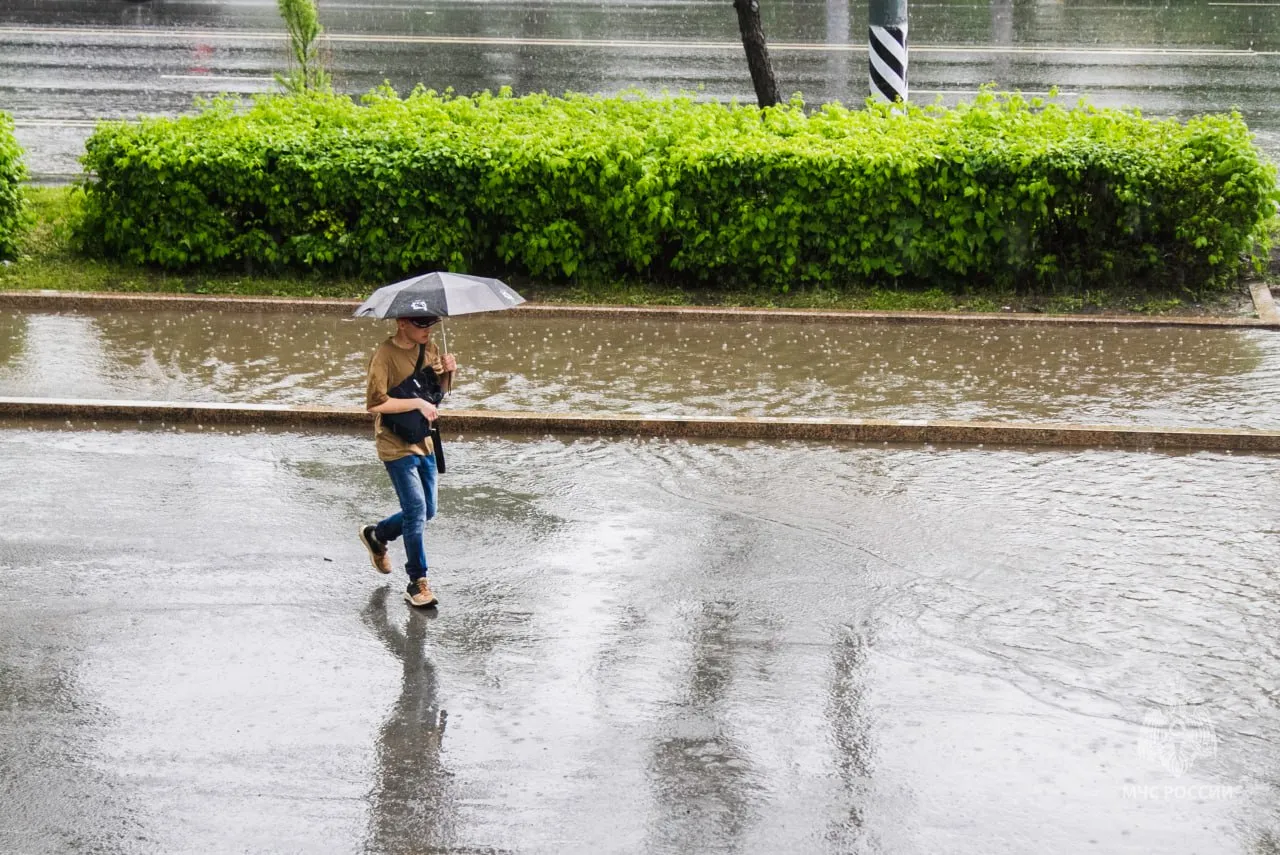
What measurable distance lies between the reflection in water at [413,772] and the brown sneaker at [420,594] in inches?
9.8

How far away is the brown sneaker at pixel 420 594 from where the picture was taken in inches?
267

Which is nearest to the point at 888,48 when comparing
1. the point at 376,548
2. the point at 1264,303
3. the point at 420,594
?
the point at 1264,303

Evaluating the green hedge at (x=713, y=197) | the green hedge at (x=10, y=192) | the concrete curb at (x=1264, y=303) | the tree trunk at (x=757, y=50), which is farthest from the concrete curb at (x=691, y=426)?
the tree trunk at (x=757, y=50)

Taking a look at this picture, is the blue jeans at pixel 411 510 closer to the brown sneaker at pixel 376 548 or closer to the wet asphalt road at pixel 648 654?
the brown sneaker at pixel 376 548

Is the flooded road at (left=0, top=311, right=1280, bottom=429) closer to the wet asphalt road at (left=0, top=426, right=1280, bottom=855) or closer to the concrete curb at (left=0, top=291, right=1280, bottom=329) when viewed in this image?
the concrete curb at (left=0, top=291, right=1280, bottom=329)

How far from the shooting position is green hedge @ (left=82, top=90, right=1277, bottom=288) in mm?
11516

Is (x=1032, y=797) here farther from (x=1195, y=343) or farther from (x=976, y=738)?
(x=1195, y=343)

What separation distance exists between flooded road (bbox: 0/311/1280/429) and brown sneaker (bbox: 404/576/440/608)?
2.82m

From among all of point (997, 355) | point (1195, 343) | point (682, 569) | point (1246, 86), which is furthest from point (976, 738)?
point (1246, 86)

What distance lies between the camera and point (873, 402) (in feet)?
31.6

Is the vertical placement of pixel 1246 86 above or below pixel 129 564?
above

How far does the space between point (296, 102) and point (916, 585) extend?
8.42 m

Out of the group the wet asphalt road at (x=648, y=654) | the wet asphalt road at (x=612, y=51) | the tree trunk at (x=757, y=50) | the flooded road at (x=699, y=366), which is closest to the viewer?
the wet asphalt road at (x=648, y=654)

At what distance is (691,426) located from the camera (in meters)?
9.08
